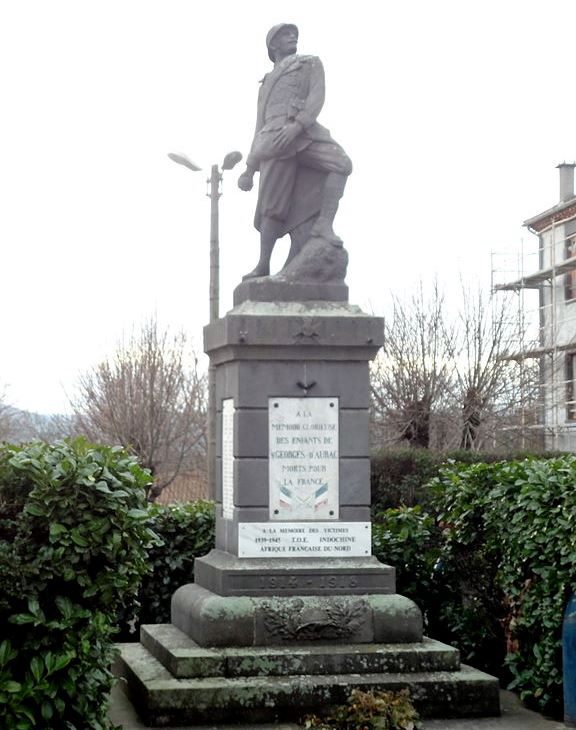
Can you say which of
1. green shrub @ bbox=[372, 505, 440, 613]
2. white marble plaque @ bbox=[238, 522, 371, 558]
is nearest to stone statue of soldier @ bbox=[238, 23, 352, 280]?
white marble plaque @ bbox=[238, 522, 371, 558]

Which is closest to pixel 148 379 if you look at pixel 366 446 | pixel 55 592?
pixel 366 446

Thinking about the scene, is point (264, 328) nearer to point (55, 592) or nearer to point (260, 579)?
point (260, 579)

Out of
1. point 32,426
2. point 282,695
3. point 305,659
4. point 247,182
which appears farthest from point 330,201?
point 32,426

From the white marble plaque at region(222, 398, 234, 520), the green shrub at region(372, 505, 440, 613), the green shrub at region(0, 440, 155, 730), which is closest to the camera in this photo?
the green shrub at region(0, 440, 155, 730)

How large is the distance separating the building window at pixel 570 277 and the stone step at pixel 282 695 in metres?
30.2

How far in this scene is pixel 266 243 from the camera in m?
10.3

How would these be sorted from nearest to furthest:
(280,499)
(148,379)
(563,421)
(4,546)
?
(4,546)
(280,499)
(148,379)
(563,421)

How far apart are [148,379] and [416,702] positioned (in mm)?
25641

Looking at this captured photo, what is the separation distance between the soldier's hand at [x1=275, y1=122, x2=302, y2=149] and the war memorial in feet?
0.05

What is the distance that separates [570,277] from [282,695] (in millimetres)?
31705

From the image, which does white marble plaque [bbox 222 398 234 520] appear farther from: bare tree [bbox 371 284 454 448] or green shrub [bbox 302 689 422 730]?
bare tree [bbox 371 284 454 448]

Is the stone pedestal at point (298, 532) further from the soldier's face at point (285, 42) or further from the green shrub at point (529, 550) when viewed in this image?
the soldier's face at point (285, 42)

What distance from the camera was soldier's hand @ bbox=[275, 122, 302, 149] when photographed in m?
9.95

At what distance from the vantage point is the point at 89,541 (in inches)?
275
